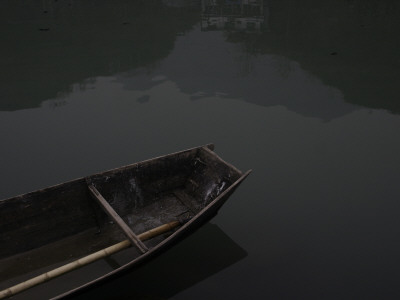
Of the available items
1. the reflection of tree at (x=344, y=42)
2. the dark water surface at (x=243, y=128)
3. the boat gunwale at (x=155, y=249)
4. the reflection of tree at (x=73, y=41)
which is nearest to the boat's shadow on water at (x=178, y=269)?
the dark water surface at (x=243, y=128)

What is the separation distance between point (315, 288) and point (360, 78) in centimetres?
950

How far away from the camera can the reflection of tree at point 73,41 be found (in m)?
12.8

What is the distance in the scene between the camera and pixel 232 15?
74.8 ft

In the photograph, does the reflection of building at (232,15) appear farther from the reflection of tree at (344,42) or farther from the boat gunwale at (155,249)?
the boat gunwale at (155,249)

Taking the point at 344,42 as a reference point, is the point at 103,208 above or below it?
below

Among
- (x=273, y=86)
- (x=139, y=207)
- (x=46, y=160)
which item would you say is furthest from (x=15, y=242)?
(x=273, y=86)

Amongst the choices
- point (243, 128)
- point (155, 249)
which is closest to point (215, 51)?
point (243, 128)

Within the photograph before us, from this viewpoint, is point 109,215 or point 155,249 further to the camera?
point 109,215

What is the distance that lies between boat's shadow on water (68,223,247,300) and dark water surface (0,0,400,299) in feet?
0.07

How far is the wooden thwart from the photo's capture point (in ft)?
17.2

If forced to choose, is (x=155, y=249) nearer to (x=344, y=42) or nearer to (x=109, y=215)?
(x=109, y=215)

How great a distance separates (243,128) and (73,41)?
1034cm

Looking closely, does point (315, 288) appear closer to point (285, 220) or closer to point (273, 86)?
point (285, 220)

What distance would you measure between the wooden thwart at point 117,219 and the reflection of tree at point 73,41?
6.12m
